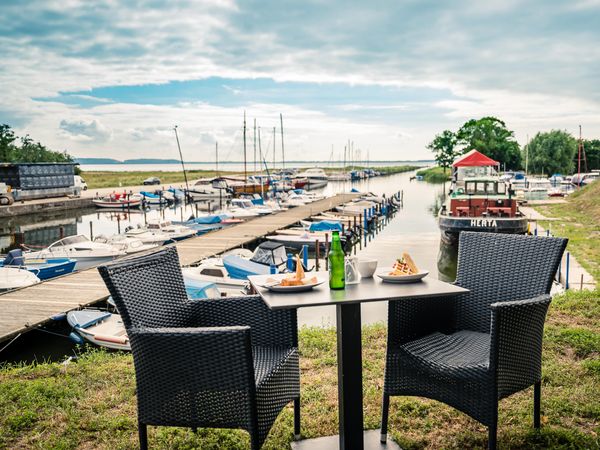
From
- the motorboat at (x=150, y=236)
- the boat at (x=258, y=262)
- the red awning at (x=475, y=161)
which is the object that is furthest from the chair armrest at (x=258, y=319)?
the red awning at (x=475, y=161)

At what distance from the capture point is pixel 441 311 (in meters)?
3.30

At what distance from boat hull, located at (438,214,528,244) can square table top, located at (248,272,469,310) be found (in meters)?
14.4

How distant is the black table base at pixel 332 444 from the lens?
3006 mm

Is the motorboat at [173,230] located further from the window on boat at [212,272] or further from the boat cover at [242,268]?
the window on boat at [212,272]

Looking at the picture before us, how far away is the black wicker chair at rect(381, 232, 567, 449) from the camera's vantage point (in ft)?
8.60

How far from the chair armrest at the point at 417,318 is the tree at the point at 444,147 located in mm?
96252

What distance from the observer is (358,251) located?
71.8 feet

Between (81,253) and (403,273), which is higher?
(403,273)

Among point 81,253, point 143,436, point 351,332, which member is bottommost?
point 81,253

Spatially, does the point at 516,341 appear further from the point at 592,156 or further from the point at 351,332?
the point at 592,156

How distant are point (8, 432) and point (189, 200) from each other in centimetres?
4428

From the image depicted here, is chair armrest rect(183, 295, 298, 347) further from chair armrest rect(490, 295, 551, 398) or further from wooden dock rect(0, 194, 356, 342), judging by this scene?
wooden dock rect(0, 194, 356, 342)

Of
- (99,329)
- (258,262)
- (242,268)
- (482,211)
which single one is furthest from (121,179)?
(99,329)

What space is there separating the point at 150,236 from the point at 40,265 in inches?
239
